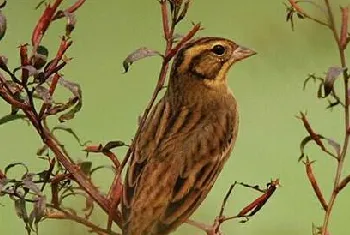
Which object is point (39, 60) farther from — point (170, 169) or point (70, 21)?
point (170, 169)

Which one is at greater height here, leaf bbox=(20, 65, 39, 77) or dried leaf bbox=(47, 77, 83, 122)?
leaf bbox=(20, 65, 39, 77)

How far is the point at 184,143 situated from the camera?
2.46ft

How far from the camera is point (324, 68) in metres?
1.24

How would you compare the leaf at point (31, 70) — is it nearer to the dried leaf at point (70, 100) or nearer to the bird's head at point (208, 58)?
the dried leaf at point (70, 100)

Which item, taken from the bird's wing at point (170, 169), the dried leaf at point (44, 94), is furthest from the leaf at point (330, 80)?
the dried leaf at point (44, 94)

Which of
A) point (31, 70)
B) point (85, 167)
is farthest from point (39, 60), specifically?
point (85, 167)

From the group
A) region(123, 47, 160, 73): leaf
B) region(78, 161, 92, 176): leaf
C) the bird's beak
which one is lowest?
region(78, 161, 92, 176): leaf

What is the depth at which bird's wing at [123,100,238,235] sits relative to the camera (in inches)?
27.5

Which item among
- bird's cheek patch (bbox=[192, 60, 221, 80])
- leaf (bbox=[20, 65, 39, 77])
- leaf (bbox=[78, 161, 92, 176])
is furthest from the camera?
bird's cheek patch (bbox=[192, 60, 221, 80])

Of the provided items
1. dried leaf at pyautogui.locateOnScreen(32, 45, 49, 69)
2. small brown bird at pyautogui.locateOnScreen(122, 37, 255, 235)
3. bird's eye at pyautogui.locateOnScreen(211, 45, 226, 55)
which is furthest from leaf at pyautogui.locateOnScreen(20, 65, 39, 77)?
bird's eye at pyautogui.locateOnScreen(211, 45, 226, 55)

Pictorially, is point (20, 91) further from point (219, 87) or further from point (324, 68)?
point (324, 68)

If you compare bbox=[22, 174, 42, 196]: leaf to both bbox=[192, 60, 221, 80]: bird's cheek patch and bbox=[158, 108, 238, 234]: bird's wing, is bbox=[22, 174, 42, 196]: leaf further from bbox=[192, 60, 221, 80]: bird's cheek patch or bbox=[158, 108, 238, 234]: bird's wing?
bbox=[192, 60, 221, 80]: bird's cheek patch

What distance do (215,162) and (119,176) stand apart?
9 cm

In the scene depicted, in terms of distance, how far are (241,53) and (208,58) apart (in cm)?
3
